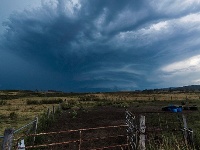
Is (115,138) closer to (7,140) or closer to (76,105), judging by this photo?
(7,140)

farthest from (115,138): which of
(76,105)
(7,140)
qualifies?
(76,105)

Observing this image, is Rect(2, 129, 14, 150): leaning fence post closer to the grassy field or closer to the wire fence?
the wire fence

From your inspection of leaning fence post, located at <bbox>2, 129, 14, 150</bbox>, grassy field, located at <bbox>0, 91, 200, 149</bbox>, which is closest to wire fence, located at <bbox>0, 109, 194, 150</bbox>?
grassy field, located at <bbox>0, 91, 200, 149</bbox>

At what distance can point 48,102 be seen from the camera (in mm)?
71000

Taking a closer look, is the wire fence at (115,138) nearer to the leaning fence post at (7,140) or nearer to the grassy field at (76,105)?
the grassy field at (76,105)

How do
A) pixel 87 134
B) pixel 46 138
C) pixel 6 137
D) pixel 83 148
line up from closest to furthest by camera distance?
1. pixel 6 137
2. pixel 83 148
3. pixel 46 138
4. pixel 87 134

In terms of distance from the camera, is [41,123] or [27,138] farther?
[41,123]

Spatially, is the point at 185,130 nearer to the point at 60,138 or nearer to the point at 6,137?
the point at 6,137

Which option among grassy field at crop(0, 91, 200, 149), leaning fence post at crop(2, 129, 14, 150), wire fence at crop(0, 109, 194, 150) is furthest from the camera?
grassy field at crop(0, 91, 200, 149)

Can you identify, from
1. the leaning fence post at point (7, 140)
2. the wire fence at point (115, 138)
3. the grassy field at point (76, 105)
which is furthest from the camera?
the grassy field at point (76, 105)

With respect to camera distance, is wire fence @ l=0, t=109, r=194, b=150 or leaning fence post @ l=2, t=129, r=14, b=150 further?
wire fence @ l=0, t=109, r=194, b=150

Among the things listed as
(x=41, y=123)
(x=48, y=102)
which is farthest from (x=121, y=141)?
(x=48, y=102)

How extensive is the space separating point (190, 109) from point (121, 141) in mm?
26467

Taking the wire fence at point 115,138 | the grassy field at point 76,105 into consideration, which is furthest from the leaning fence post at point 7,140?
the grassy field at point 76,105
